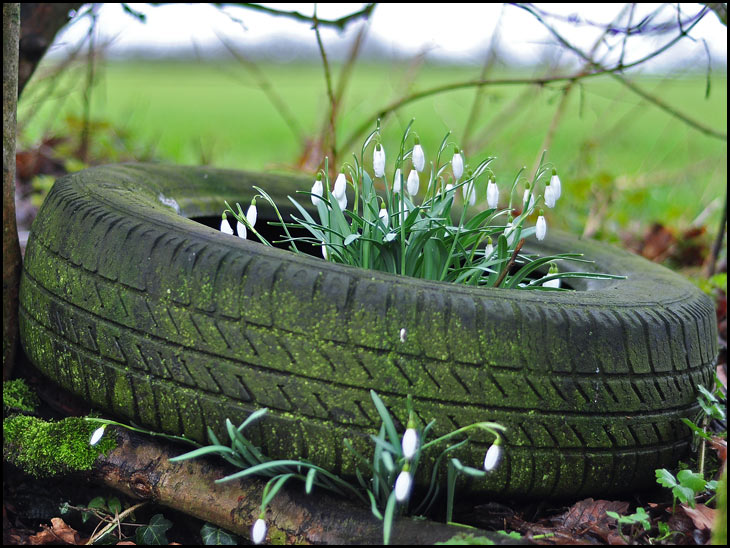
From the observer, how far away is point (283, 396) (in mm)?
1615

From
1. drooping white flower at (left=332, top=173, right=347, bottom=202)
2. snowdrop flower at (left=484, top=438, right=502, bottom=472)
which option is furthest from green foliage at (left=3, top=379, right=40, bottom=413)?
snowdrop flower at (left=484, top=438, right=502, bottom=472)

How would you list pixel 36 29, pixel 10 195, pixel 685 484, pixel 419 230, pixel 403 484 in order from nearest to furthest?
pixel 403 484, pixel 685 484, pixel 419 230, pixel 10 195, pixel 36 29

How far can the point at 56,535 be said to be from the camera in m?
1.72

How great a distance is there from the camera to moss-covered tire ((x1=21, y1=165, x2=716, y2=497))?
1598 mm

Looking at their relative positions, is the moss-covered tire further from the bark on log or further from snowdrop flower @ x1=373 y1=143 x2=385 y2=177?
snowdrop flower @ x1=373 y1=143 x2=385 y2=177

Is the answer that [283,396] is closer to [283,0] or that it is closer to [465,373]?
[465,373]

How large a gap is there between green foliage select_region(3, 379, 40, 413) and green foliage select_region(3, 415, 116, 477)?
0.12m

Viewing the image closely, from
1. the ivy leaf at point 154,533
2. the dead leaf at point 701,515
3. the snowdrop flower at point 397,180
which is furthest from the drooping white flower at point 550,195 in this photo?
the ivy leaf at point 154,533

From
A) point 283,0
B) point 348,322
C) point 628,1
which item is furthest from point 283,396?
point 628,1

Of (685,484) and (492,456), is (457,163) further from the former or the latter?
(685,484)

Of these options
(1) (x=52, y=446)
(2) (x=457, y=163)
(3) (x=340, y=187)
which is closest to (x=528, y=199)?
(2) (x=457, y=163)

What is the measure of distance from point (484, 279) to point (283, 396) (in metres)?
0.80

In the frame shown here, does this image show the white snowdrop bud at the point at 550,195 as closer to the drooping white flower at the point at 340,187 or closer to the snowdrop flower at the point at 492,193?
the snowdrop flower at the point at 492,193

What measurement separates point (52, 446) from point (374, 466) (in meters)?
0.87
